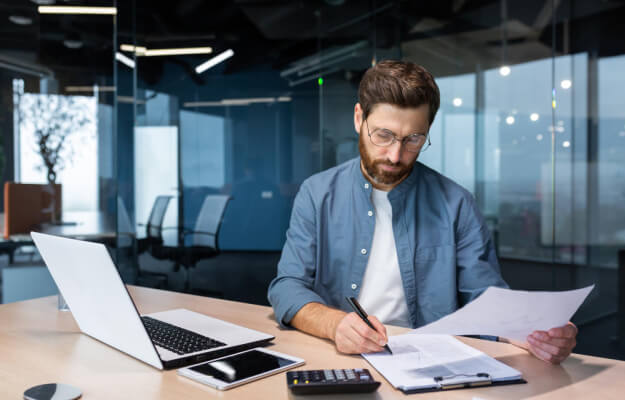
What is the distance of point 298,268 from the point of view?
5.04ft

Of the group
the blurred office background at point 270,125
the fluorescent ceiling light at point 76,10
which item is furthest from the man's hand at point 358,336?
the fluorescent ceiling light at point 76,10

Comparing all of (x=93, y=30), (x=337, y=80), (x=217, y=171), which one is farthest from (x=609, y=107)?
(x=93, y=30)

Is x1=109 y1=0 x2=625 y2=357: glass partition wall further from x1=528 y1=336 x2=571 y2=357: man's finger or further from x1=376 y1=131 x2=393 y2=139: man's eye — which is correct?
x1=528 y1=336 x2=571 y2=357: man's finger

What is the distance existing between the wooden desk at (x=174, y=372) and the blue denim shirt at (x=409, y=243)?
0.27 meters

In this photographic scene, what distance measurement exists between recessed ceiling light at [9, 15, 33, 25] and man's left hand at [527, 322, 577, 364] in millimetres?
4575

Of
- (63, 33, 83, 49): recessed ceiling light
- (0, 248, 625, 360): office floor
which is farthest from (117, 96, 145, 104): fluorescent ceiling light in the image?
(0, 248, 625, 360): office floor

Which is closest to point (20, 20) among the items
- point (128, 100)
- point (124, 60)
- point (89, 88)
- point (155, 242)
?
point (89, 88)

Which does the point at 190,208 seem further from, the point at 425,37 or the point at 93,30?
the point at 425,37

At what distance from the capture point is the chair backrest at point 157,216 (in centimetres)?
454

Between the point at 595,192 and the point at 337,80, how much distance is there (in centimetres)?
230

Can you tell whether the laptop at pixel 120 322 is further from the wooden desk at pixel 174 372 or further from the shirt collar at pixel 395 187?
the shirt collar at pixel 395 187

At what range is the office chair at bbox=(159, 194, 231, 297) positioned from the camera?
456 centimetres

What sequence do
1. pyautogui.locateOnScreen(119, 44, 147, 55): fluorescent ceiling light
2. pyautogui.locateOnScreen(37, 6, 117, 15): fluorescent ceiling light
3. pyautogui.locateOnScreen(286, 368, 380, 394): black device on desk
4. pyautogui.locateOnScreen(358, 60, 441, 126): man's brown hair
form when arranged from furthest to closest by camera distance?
pyautogui.locateOnScreen(119, 44, 147, 55): fluorescent ceiling light, pyautogui.locateOnScreen(37, 6, 117, 15): fluorescent ceiling light, pyautogui.locateOnScreen(358, 60, 441, 126): man's brown hair, pyautogui.locateOnScreen(286, 368, 380, 394): black device on desk

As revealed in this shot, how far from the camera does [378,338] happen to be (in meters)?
1.10
